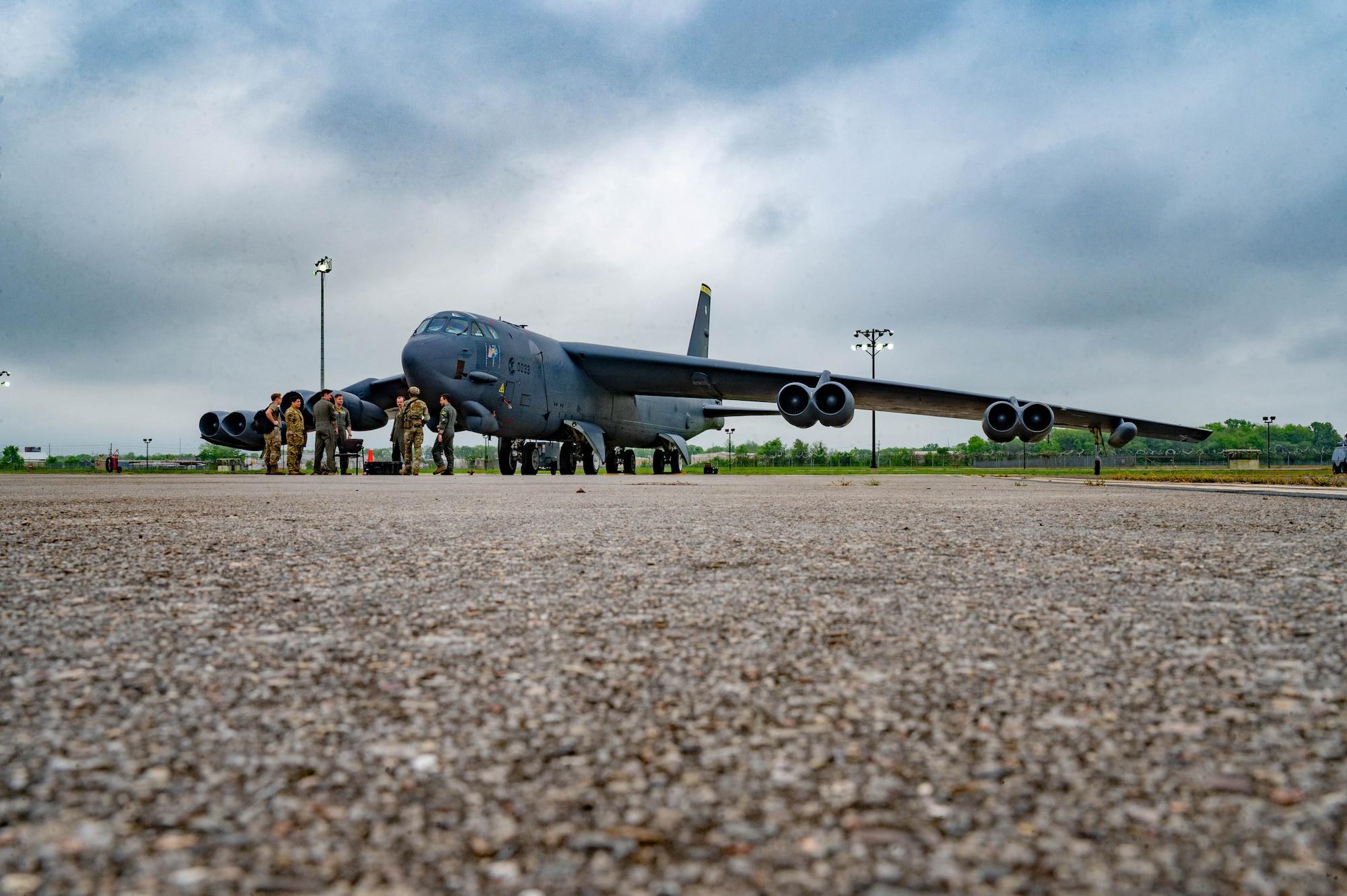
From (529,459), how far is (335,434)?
408cm

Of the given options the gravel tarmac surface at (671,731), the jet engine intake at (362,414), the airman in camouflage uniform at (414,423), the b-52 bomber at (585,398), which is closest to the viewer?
the gravel tarmac surface at (671,731)

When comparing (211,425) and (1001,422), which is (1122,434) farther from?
(211,425)

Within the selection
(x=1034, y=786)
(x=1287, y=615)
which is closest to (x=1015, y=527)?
(x=1287, y=615)

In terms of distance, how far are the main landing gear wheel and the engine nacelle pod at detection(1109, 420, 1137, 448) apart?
42.3 feet

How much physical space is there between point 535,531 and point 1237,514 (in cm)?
377

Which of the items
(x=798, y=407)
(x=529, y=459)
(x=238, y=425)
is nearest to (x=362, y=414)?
(x=238, y=425)

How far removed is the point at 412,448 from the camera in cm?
1524

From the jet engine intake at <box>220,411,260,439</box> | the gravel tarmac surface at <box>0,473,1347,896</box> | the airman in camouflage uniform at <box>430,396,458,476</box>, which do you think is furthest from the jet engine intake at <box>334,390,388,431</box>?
the gravel tarmac surface at <box>0,473,1347,896</box>

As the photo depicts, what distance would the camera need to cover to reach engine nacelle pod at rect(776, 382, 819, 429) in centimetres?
1627

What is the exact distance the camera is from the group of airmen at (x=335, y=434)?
49.3ft

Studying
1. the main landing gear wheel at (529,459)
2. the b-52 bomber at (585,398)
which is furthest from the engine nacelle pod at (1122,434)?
the main landing gear wheel at (529,459)

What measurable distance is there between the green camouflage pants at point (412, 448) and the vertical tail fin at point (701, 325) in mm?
14573

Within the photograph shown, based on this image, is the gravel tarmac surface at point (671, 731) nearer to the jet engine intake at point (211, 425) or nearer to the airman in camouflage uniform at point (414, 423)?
the airman in camouflage uniform at point (414, 423)

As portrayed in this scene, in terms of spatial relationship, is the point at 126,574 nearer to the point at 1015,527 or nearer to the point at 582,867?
the point at 582,867
